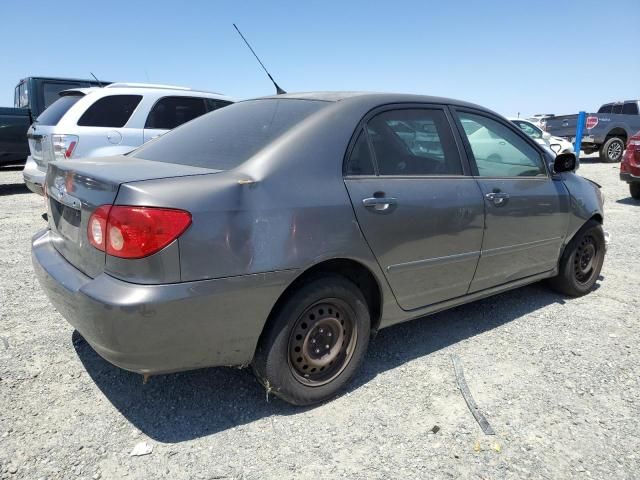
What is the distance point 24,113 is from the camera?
31.2 feet

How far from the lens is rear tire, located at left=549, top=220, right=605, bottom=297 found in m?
4.06

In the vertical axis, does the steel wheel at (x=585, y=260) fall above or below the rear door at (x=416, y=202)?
below

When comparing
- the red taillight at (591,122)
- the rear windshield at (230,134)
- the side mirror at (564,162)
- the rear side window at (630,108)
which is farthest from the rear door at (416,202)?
the rear side window at (630,108)

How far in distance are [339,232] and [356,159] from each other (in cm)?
44

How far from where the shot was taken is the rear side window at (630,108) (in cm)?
1630

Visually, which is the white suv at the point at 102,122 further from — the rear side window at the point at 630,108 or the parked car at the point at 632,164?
A: the rear side window at the point at 630,108

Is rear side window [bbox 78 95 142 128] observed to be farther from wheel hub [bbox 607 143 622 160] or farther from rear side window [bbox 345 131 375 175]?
wheel hub [bbox 607 143 622 160]

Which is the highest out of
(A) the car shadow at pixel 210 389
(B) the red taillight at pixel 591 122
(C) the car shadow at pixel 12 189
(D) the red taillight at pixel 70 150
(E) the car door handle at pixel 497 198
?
(B) the red taillight at pixel 591 122

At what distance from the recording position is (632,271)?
16.3 feet

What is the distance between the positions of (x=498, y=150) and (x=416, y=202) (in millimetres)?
→ 1238

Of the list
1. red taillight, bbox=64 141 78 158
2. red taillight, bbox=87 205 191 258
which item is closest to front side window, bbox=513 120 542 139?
red taillight, bbox=64 141 78 158

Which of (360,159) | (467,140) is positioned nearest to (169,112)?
(467,140)

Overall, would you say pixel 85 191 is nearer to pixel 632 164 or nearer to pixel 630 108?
pixel 632 164

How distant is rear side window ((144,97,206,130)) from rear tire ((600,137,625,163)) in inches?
555
